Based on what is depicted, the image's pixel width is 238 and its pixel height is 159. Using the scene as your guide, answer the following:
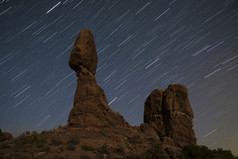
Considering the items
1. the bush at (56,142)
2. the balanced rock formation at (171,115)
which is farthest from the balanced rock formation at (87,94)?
the balanced rock formation at (171,115)

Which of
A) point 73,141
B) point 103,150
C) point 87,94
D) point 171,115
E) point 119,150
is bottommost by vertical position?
point 119,150

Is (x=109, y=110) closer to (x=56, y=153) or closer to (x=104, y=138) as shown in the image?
(x=104, y=138)

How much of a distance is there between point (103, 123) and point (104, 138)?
Answer: 299 cm

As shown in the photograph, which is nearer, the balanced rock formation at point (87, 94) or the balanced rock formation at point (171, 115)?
the balanced rock formation at point (87, 94)

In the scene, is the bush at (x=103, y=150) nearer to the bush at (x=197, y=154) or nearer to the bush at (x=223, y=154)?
A: the bush at (x=197, y=154)

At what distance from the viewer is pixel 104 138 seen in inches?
864

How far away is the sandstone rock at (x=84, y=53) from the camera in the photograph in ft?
91.4

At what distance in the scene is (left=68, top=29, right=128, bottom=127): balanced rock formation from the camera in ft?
80.2

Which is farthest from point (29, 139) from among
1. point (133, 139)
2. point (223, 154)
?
point (223, 154)

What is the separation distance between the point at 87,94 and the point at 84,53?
18.9 feet

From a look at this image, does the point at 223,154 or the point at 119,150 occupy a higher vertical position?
the point at 119,150

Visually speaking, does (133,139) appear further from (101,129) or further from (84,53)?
(84,53)

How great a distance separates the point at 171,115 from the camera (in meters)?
27.5

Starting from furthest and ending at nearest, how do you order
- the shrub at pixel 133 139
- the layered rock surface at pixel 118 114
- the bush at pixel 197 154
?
the layered rock surface at pixel 118 114
the shrub at pixel 133 139
the bush at pixel 197 154
